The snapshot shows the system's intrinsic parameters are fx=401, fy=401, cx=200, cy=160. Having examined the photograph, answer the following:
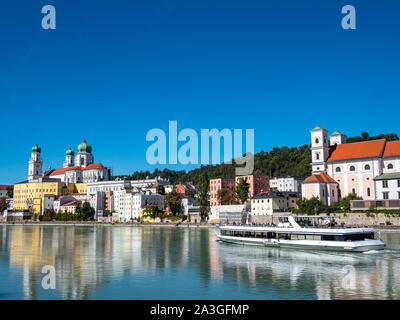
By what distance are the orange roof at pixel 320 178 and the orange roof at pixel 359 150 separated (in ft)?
14.0

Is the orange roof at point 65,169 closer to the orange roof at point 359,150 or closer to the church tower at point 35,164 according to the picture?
the church tower at point 35,164

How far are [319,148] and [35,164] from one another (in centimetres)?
12421

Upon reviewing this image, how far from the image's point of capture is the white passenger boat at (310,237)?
35375 mm

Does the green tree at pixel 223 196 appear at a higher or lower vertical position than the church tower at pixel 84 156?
lower

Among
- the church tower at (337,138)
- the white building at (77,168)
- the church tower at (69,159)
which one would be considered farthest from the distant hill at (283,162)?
the church tower at (69,159)

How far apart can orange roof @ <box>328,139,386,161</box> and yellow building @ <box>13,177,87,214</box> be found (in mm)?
101730

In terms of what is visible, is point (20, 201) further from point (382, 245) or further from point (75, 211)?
point (382, 245)

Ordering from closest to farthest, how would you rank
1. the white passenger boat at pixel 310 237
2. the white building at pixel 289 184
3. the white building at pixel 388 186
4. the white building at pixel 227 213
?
the white passenger boat at pixel 310 237 → the white building at pixel 388 186 → the white building at pixel 227 213 → the white building at pixel 289 184

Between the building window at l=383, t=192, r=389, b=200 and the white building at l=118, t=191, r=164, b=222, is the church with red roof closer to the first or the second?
the white building at l=118, t=191, r=164, b=222

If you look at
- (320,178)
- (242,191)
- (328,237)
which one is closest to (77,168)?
(242,191)

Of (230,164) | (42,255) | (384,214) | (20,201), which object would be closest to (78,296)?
(42,255)

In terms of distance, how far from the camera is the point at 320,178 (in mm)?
75500

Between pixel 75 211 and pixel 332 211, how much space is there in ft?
270

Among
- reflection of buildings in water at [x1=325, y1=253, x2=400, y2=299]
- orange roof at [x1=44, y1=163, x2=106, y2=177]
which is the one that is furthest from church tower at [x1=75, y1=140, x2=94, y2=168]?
reflection of buildings in water at [x1=325, y1=253, x2=400, y2=299]
